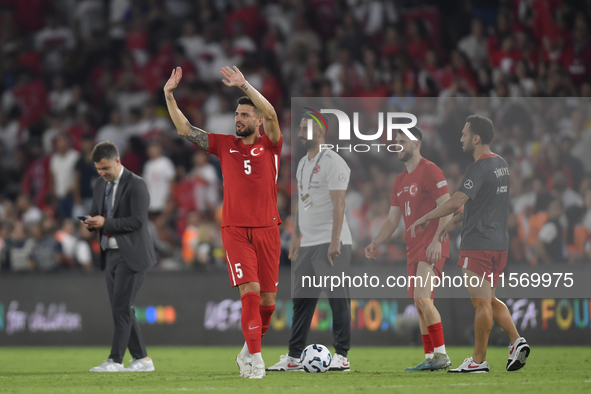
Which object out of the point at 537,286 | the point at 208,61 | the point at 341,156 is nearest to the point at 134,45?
the point at 208,61

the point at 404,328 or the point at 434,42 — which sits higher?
the point at 434,42

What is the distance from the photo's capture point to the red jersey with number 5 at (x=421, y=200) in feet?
27.3

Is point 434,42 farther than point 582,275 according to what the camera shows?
Yes

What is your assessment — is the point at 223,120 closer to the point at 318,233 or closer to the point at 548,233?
the point at 318,233

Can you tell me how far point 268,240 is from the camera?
7754 millimetres

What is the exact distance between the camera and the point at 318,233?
858 centimetres

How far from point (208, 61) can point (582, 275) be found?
10.9 metres

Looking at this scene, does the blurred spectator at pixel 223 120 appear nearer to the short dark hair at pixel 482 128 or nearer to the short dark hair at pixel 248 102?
the short dark hair at pixel 248 102

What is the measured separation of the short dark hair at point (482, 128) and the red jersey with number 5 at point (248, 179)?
1.88m

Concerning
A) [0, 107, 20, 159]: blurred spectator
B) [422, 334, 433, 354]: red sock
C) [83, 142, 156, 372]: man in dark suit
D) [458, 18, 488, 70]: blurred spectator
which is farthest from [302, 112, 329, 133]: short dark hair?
[0, 107, 20, 159]: blurred spectator

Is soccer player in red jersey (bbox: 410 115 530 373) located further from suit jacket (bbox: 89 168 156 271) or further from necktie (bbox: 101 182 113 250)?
necktie (bbox: 101 182 113 250)

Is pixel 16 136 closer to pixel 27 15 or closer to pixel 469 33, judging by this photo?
pixel 27 15

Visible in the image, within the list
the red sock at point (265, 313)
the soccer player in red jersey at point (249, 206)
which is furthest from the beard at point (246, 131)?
the red sock at point (265, 313)

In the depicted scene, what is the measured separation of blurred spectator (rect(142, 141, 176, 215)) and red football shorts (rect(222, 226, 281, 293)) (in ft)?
24.9
